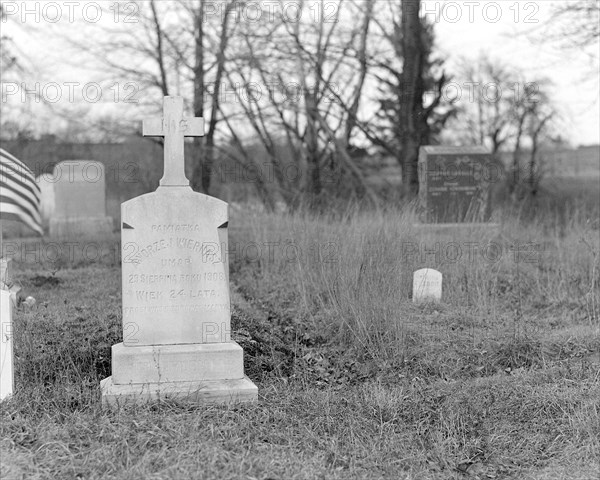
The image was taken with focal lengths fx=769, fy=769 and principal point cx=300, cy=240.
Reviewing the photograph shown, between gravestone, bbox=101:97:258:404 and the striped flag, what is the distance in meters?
3.52

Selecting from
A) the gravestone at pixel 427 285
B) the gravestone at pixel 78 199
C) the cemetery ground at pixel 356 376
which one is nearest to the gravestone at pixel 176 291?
the cemetery ground at pixel 356 376

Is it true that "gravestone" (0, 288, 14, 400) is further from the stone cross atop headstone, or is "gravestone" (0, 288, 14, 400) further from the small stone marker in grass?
the stone cross atop headstone

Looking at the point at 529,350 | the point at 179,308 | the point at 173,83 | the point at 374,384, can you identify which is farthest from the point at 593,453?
the point at 173,83

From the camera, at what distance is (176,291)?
538 cm

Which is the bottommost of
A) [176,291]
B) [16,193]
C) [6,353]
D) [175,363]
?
[175,363]

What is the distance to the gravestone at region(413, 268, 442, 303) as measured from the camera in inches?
343

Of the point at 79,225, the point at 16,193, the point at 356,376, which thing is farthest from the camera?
the point at 79,225

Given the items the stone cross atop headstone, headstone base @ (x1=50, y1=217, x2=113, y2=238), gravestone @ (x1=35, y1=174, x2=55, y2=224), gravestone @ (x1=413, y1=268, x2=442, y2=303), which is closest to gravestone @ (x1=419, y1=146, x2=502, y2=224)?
gravestone @ (x1=413, y1=268, x2=442, y2=303)

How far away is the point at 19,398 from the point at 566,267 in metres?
7.57

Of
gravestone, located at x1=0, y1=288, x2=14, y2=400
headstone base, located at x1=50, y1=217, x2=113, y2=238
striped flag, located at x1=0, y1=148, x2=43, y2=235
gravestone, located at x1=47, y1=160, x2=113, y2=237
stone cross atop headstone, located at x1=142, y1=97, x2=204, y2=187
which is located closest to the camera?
gravestone, located at x1=0, y1=288, x2=14, y2=400

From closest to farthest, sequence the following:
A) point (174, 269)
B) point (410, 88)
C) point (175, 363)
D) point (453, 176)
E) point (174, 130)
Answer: point (175, 363)
point (174, 269)
point (174, 130)
point (453, 176)
point (410, 88)

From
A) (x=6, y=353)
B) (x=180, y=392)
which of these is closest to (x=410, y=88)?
(x=180, y=392)

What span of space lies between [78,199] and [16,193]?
1074 cm

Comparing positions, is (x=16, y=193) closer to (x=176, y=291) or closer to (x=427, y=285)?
(x=176, y=291)
